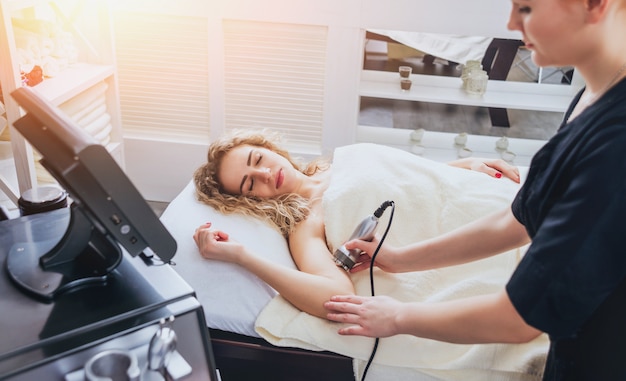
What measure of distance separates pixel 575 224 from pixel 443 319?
0.34 metres

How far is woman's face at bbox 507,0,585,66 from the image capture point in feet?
3.03

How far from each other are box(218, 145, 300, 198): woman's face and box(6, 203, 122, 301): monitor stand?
2.50ft

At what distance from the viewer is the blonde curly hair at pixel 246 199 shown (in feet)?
5.98

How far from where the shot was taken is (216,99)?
2777 millimetres

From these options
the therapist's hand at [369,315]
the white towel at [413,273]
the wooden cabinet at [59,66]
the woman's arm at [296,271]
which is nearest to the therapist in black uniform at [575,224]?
the therapist's hand at [369,315]

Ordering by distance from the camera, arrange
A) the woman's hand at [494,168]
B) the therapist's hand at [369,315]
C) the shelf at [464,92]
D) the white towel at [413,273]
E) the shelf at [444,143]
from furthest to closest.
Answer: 1. the shelf at [444,143]
2. the shelf at [464,92]
3. the woman's hand at [494,168]
4. the white towel at [413,273]
5. the therapist's hand at [369,315]

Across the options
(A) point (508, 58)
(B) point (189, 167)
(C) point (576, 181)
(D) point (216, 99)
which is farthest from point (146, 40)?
(C) point (576, 181)

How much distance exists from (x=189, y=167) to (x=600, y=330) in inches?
84.8

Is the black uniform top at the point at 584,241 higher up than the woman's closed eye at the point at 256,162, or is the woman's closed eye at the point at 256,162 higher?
the black uniform top at the point at 584,241

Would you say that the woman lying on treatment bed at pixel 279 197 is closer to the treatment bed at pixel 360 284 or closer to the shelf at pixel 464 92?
the treatment bed at pixel 360 284

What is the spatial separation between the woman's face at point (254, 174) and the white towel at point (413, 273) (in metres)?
0.16

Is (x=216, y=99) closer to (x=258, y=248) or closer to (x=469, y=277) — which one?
(x=258, y=248)

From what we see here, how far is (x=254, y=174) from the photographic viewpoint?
190 centimetres

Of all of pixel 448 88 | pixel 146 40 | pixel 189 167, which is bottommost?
pixel 189 167
